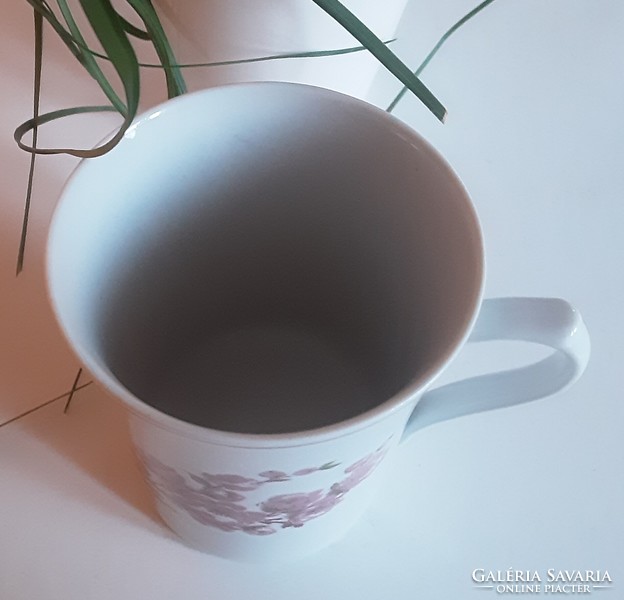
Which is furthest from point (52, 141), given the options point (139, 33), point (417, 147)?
point (417, 147)

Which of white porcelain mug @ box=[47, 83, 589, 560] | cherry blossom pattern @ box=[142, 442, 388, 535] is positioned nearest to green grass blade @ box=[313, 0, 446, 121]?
white porcelain mug @ box=[47, 83, 589, 560]

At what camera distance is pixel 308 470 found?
23cm

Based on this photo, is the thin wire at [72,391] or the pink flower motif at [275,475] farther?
the thin wire at [72,391]

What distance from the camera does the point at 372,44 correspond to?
29 cm

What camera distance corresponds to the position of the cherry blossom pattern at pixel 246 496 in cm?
24

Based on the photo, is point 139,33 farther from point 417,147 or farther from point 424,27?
point 424,27

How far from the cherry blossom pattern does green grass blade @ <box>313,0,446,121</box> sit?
5.0 inches

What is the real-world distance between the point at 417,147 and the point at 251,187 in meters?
0.08

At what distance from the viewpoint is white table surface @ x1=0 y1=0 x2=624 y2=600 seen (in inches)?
12.3

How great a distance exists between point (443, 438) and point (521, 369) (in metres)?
0.09

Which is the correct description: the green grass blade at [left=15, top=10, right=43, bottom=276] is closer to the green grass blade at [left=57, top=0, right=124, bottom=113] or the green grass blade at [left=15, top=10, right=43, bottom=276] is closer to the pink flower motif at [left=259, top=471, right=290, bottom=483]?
the green grass blade at [left=57, top=0, right=124, bottom=113]

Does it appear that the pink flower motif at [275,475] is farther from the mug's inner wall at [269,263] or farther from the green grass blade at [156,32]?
the green grass blade at [156,32]

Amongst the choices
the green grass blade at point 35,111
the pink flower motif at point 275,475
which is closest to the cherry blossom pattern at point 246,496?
the pink flower motif at point 275,475

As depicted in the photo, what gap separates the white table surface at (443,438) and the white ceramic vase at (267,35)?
8cm
